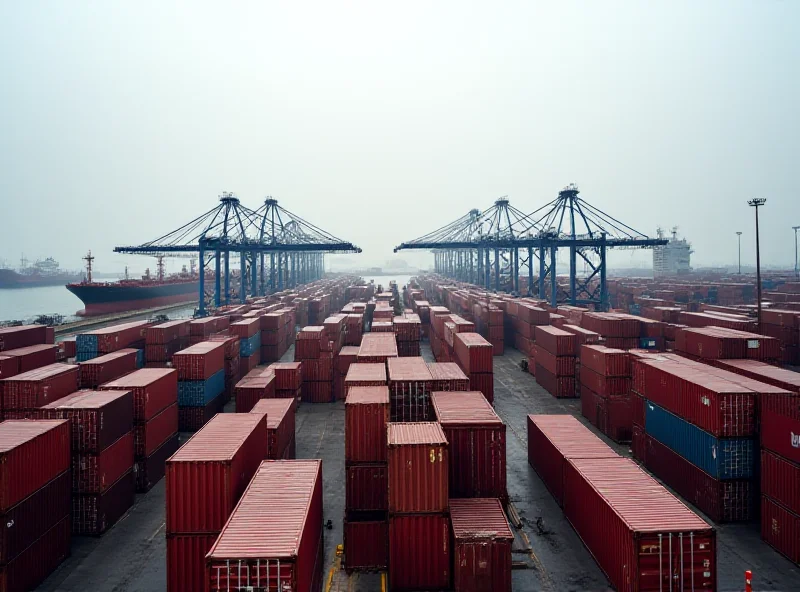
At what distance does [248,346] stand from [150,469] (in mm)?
15443

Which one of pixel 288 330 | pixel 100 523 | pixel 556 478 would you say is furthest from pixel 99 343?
pixel 556 478

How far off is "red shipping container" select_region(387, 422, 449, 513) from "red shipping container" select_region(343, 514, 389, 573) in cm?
197

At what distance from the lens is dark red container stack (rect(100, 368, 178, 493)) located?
1692cm

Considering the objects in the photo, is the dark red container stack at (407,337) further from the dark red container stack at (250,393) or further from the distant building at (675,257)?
the distant building at (675,257)

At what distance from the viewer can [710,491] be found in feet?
47.4

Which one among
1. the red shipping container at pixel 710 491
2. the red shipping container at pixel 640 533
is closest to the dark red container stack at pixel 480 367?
the red shipping container at pixel 710 491

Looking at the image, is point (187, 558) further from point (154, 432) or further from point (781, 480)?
point (781, 480)

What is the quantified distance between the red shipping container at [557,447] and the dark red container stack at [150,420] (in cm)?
1432

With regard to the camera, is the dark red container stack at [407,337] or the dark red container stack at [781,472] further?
the dark red container stack at [407,337]

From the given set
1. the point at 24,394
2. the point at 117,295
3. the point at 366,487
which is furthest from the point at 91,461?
the point at 117,295

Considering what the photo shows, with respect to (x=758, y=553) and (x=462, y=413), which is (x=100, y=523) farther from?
(x=758, y=553)

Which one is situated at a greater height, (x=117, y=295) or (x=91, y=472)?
(x=117, y=295)

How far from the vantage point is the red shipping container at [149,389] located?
55.3ft

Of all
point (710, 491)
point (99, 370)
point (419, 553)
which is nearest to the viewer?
point (419, 553)
